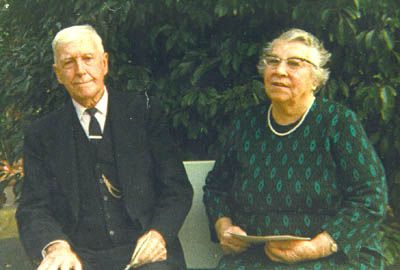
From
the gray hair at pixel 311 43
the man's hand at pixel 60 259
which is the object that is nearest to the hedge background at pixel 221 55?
the gray hair at pixel 311 43

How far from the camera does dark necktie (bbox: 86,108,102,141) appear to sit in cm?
336

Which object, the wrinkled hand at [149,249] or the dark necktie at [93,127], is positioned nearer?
the wrinkled hand at [149,249]

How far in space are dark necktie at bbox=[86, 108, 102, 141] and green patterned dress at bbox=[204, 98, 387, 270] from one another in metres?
0.67

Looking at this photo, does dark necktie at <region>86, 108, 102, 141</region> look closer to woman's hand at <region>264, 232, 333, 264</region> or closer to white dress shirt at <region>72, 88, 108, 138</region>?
white dress shirt at <region>72, 88, 108, 138</region>

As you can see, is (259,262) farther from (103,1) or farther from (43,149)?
(103,1)

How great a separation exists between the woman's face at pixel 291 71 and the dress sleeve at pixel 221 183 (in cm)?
34

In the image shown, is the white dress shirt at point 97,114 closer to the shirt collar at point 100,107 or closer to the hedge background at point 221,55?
the shirt collar at point 100,107

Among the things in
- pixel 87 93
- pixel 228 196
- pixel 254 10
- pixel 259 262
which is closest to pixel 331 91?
pixel 254 10

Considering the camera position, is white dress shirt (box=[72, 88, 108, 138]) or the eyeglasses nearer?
the eyeglasses

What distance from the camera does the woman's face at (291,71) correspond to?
10.4 feet

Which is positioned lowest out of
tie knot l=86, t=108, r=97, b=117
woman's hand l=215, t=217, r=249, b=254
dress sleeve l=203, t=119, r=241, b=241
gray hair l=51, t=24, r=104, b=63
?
woman's hand l=215, t=217, r=249, b=254

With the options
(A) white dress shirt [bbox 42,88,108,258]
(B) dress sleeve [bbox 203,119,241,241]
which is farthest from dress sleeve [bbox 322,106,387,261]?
(A) white dress shirt [bbox 42,88,108,258]

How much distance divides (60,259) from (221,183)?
85 cm

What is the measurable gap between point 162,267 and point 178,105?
1.19 meters
